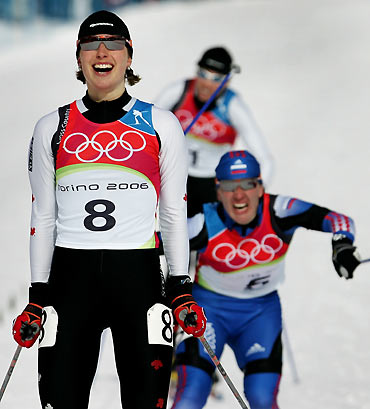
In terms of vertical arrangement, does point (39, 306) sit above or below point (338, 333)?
above

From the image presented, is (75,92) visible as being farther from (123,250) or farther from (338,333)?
(123,250)

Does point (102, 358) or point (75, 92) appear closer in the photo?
point (102, 358)

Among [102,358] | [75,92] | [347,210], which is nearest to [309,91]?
[75,92]

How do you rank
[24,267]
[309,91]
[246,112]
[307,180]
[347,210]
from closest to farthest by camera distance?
[246,112], [24,267], [347,210], [307,180], [309,91]

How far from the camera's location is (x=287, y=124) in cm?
1992

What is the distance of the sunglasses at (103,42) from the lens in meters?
3.54

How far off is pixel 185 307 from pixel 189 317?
4cm

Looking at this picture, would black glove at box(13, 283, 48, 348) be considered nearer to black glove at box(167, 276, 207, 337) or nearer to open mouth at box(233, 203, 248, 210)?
black glove at box(167, 276, 207, 337)

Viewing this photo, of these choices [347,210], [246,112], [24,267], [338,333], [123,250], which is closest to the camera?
[123,250]

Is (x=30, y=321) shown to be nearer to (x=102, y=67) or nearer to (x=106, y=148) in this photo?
(x=106, y=148)

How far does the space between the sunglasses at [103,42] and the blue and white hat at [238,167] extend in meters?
1.45

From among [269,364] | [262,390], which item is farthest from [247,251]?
[262,390]

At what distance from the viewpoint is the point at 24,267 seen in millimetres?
12133

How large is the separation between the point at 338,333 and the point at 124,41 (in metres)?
5.70
